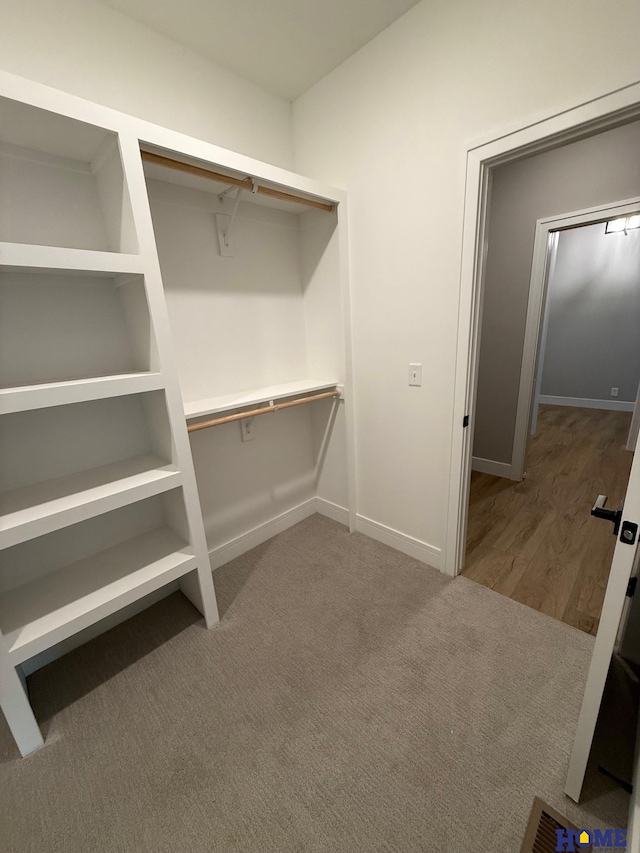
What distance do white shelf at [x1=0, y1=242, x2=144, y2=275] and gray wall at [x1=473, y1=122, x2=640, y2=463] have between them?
2.57 m

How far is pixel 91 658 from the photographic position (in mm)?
1596

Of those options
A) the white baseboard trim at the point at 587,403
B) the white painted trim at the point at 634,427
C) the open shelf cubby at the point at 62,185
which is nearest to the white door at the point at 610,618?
the open shelf cubby at the point at 62,185

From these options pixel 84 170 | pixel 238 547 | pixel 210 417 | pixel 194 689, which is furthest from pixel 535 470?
pixel 84 170

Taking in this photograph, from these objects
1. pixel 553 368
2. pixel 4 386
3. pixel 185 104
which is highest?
pixel 185 104

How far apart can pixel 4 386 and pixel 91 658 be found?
1274 mm

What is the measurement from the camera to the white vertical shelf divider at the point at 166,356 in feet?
4.05

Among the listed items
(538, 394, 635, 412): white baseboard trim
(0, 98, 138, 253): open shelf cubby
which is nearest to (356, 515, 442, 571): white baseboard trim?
(0, 98, 138, 253): open shelf cubby

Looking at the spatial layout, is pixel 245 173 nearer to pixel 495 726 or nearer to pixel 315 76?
pixel 315 76

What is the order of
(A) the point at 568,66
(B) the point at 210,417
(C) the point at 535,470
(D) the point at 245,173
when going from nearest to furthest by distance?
(A) the point at 568,66 → (D) the point at 245,173 → (B) the point at 210,417 → (C) the point at 535,470

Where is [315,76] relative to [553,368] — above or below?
above

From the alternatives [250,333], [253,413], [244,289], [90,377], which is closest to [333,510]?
[253,413]

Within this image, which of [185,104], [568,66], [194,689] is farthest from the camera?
[185,104]

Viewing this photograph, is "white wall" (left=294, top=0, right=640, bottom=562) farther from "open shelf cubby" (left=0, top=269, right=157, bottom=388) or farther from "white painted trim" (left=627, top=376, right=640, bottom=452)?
"white painted trim" (left=627, top=376, right=640, bottom=452)

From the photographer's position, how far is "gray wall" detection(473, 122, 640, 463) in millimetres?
2387
